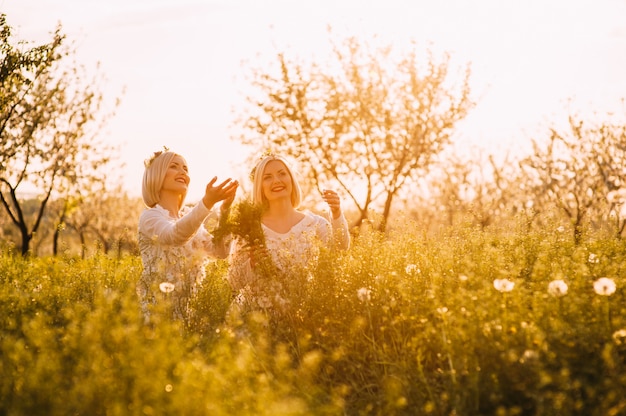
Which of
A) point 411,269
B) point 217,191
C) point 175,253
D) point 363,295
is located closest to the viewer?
point 363,295

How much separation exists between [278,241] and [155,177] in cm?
132

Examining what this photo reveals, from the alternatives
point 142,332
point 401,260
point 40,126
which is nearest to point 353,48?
point 40,126

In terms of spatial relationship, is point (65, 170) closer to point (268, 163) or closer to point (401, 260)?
point (268, 163)

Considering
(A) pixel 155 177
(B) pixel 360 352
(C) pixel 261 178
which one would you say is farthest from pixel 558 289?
(A) pixel 155 177

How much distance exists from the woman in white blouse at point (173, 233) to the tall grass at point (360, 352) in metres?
0.22

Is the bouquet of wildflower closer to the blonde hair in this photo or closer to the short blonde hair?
the short blonde hair

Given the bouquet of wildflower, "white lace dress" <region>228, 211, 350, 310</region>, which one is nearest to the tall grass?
"white lace dress" <region>228, 211, 350, 310</region>

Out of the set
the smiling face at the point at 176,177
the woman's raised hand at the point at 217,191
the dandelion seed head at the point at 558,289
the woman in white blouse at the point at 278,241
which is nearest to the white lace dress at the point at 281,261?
the woman in white blouse at the point at 278,241

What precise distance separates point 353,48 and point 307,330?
16.2 meters

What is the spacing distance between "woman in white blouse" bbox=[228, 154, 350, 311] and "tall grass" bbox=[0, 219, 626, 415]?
0.61 ft

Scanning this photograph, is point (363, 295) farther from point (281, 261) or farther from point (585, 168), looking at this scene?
point (585, 168)

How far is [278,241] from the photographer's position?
6.39 m

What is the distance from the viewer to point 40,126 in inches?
703

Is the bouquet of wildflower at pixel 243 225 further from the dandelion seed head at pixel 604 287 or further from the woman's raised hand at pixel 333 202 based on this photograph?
the dandelion seed head at pixel 604 287
